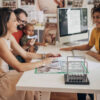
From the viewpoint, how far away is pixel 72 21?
2381 millimetres

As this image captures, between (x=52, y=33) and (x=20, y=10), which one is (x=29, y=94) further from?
(x=20, y=10)

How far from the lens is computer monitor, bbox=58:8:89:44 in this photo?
2292 mm

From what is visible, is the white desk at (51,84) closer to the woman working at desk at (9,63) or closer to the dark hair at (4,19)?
the woman working at desk at (9,63)

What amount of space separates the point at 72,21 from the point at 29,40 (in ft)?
1.92

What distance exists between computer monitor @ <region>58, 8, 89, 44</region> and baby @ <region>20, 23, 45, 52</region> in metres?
0.40

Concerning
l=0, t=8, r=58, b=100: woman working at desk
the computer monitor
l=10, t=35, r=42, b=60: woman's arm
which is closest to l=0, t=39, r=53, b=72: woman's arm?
l=0, t=8, r=58, b=100: woman working at desk

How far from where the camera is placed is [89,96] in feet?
7.72

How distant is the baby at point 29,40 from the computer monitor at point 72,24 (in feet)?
1.31

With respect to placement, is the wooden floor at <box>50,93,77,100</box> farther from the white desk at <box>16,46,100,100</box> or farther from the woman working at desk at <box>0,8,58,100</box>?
the white desk at <box>16,46,100,100</box>

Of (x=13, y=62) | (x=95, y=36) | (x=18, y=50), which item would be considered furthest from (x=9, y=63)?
(x=95, y=36)

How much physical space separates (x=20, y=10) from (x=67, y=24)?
0.65 m

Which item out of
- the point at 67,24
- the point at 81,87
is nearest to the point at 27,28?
the point at 67,24

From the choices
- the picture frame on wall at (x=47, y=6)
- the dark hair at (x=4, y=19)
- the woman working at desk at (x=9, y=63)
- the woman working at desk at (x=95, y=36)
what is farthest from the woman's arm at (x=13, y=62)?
the picture frame on wall at (x=47, y=6)

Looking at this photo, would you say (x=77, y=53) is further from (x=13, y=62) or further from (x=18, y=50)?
(x=13, y=62)
